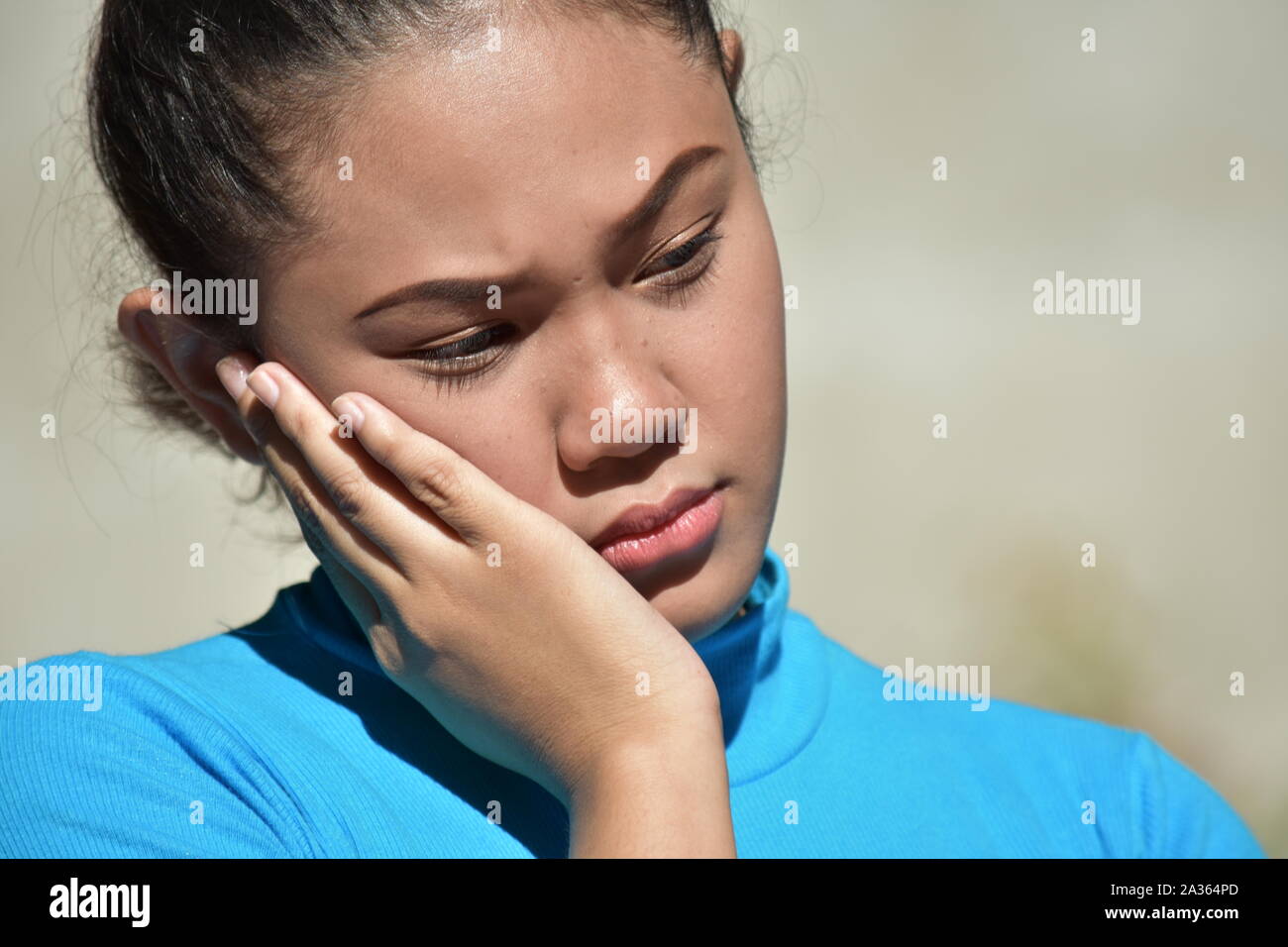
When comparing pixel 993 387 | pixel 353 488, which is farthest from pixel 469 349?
pixel 993 387

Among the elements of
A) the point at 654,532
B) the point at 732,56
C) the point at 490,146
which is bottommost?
the point at 654,532

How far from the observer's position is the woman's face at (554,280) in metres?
1.50

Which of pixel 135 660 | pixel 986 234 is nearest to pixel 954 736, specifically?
pixel 135 660

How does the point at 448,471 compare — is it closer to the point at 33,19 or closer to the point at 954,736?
the point at 954,736

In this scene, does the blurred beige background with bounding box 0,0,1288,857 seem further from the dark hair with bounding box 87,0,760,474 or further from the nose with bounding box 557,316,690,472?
the nose with bounding box 557,316,690,472

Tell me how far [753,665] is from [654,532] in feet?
1.25

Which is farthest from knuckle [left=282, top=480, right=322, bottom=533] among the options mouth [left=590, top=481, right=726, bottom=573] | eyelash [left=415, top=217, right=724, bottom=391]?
mouth [left=590, top=481, right=726, bottom=573]

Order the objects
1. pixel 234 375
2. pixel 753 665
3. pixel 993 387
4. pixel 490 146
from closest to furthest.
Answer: pixel 490 146 < pixel 234 375 < pixel 753 665 < pixel 993 387

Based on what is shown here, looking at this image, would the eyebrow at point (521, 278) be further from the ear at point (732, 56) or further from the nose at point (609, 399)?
the ear at point (732, 56)

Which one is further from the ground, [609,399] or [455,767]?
[609,399]

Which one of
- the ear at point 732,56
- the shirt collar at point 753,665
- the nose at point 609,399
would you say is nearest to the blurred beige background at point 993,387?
the ear at point 732,56

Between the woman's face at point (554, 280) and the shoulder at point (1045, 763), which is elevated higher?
the woman's face at point (554, 280)

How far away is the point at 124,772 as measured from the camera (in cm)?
150

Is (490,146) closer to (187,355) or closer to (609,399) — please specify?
(609,399)
